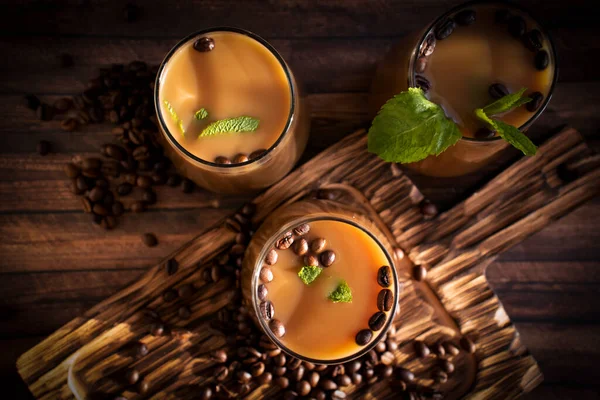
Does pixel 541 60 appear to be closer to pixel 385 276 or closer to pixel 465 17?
pixel 465 17

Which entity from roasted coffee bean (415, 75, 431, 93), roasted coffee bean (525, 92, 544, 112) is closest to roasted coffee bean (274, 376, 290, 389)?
roasted coffee bean (415, 75, 431, 93)

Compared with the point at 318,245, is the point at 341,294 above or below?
below

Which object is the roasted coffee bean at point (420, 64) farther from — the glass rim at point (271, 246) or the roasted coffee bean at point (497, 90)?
the glass rim at point (271, 246)

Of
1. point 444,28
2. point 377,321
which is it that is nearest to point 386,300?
point 377,321

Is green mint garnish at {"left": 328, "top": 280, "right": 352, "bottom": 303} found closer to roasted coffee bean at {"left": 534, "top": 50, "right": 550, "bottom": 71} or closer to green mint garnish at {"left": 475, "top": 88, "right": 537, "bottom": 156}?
green mint garnish at {"left": 475, "top": 88, "right": 537, "bottom": 156}

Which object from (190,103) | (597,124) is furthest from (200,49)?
(597,124)

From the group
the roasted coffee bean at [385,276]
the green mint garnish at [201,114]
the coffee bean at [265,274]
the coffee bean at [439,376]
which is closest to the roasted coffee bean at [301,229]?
the coffee bean at [265,274]
